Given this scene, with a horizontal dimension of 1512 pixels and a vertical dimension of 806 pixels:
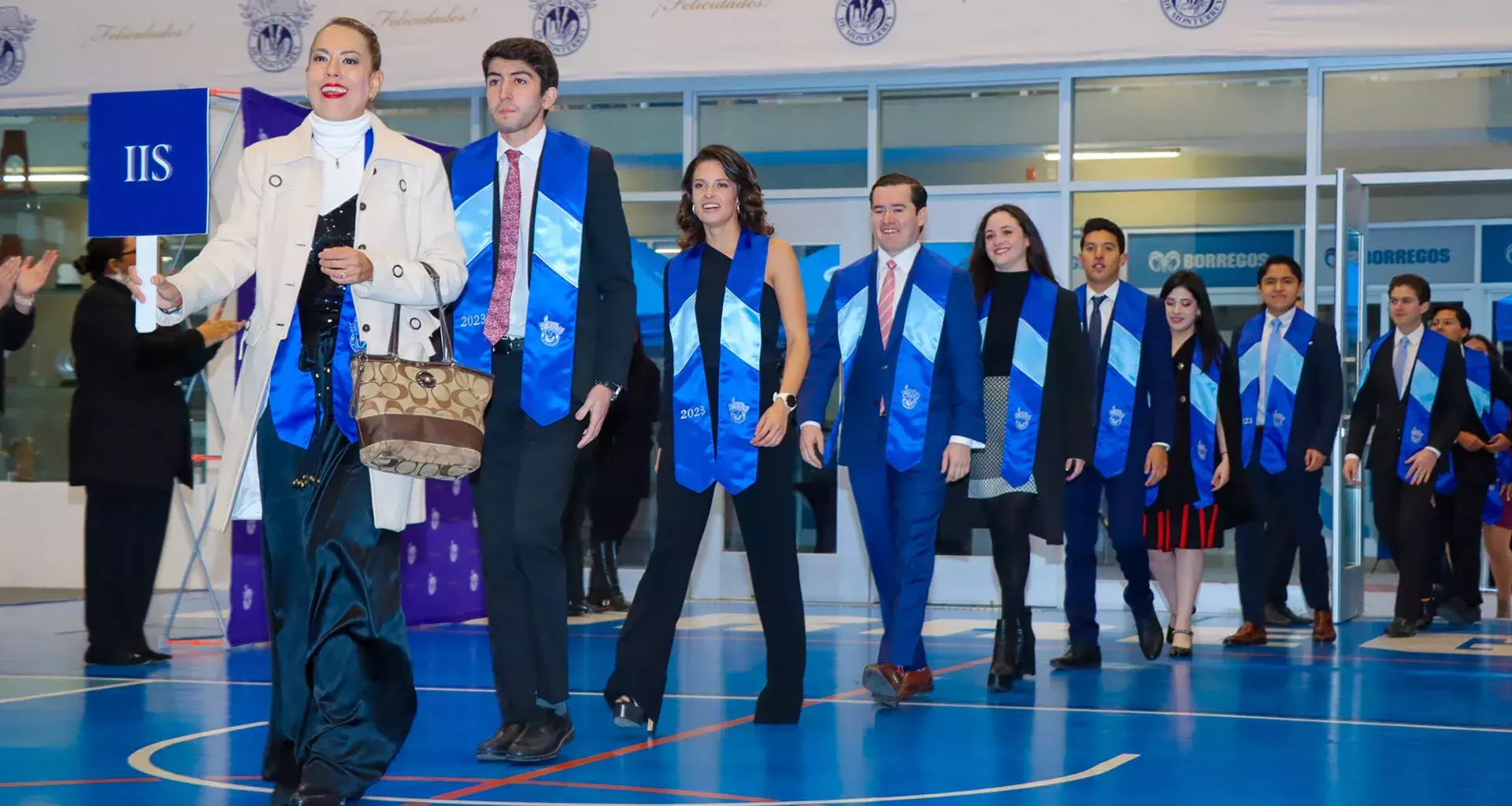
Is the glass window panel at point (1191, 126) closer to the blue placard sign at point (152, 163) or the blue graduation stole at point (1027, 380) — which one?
the blue graduation stole at point (1027, 380)

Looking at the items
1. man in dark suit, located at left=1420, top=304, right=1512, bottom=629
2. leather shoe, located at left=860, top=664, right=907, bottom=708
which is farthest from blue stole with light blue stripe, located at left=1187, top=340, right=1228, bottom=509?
leather shoe, located at left=860, top=664, right=907, bottom=708

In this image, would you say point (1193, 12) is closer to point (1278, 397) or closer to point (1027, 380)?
point (1278, 397)

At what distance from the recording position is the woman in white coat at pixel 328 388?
3.71m

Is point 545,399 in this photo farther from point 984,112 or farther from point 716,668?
point 984,112

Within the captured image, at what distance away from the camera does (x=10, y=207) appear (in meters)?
12.2

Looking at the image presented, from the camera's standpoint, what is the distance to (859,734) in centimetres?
491

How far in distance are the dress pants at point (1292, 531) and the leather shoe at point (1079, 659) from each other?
4.98 ft

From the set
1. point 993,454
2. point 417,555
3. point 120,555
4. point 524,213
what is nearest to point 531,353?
point 524,213

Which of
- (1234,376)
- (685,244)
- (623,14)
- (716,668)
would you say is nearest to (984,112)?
(623,14)

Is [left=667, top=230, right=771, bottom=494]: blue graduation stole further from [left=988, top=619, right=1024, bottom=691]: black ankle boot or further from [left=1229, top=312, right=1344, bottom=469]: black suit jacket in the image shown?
[left=1229, top=312, right=1344, bottom=469]: black suit jacket

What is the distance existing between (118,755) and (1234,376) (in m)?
4.90

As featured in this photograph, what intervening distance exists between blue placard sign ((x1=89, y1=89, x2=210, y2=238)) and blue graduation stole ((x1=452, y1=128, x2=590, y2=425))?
2.66 meters

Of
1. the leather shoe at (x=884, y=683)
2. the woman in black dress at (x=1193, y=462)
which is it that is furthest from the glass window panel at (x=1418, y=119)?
the leather shoe at (x=884, y=683)

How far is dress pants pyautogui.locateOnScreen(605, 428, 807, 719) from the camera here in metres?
4.86
